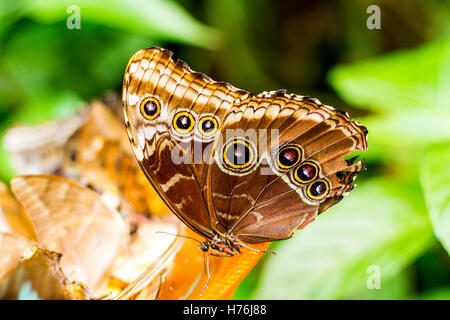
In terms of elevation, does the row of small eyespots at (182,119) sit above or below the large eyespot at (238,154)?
above

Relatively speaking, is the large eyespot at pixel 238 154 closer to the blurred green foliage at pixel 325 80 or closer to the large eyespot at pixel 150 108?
the large eyespot at pixel 150 108

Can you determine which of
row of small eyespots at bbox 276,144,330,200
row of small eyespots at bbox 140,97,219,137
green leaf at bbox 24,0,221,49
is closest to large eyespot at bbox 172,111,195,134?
row of small eyespots at bbox 140,97,219,137

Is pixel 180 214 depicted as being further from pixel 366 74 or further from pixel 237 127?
pixel 366 74

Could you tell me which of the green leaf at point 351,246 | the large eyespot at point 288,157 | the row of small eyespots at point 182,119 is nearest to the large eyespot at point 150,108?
the row of small eyespots at point 182,119

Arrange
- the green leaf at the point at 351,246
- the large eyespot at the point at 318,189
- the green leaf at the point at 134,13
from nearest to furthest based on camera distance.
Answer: the large eyespot at the point at 318,189 → the green leaf at the point at 351,246 → the green leaf at the point at 134,13

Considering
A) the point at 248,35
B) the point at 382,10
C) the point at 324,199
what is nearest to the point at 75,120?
the point at 324,199

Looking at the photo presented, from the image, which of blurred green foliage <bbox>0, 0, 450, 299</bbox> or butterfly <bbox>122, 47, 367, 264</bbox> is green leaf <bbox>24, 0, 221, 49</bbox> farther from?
butterfly <bbox>122, 47, 367, 264</bbox>
